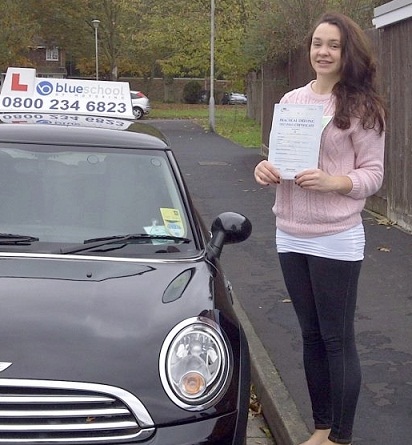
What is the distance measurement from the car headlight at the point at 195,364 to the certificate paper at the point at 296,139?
2.59 feet

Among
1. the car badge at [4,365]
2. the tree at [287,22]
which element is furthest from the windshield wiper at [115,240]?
the tree at [287,22]

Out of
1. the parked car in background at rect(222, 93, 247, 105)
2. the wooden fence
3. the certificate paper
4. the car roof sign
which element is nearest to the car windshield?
the certificate paper

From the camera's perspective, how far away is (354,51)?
3715 millimetres

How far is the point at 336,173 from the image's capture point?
147 inches

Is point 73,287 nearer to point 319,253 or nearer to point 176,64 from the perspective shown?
point 319,253

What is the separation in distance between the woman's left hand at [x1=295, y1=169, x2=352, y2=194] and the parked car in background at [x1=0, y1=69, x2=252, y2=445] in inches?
23.2

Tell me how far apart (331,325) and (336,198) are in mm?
569

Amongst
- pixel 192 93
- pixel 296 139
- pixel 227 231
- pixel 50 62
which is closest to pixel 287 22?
pixel 227 231

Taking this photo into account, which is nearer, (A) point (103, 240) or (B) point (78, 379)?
(B) point (78, 379)

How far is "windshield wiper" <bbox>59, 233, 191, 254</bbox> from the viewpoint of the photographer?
3914 millimetres

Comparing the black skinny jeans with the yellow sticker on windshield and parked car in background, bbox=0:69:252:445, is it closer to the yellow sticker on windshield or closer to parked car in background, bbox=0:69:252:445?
parked car in background, bbox=0:69:252:445

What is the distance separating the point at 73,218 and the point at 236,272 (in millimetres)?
4018

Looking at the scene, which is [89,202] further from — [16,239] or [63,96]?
[63,96]

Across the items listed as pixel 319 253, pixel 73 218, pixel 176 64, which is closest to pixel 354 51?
pixel 319 253
